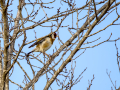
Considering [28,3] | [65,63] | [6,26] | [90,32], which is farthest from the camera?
[28,3]

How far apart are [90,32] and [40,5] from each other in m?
1.94

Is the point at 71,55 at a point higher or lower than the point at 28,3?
lower

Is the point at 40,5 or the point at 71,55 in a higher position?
the point at 40,5

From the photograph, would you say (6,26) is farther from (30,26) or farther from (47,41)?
(47,41)

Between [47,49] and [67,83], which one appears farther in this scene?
[47,49]

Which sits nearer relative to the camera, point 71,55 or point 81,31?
point 71,55

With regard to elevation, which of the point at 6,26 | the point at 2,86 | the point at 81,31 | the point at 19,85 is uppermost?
the point at 6,26

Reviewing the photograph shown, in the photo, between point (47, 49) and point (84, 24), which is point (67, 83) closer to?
point (84, 24)

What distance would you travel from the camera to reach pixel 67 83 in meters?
4.71

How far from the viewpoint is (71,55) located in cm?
407

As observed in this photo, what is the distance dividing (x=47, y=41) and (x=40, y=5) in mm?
2222

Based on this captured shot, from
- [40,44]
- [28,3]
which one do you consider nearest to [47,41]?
[40,44]

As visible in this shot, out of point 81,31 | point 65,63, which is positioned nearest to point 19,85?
point 65,63

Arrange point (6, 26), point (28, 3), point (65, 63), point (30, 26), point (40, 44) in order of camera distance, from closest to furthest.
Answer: point (65, 63) < point (6, 26) < point (30, 26) < point (28, 3) < point (40, 44)
